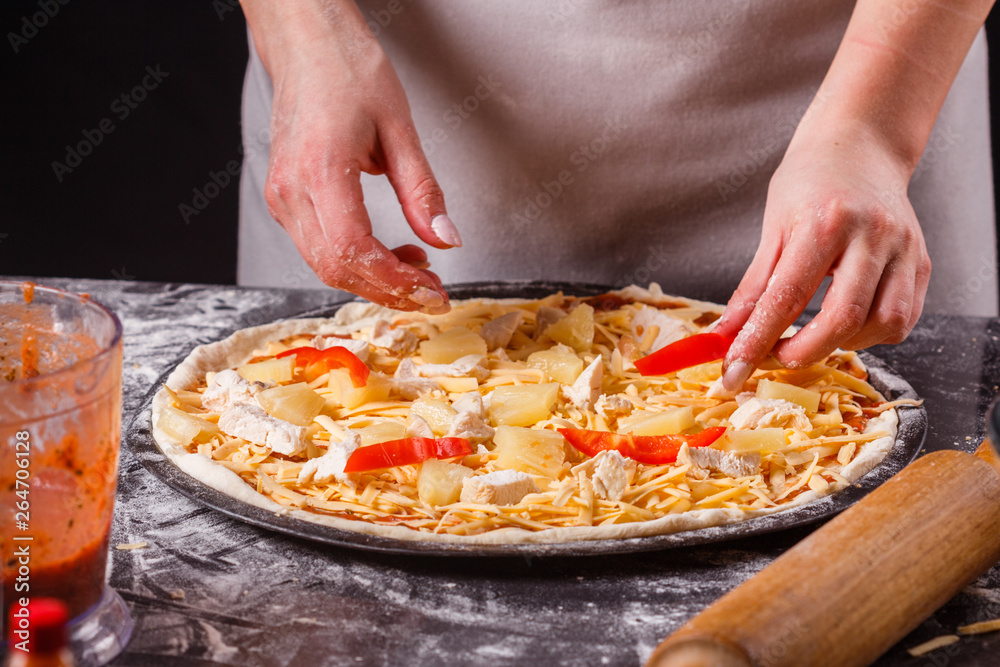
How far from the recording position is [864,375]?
8.12ft

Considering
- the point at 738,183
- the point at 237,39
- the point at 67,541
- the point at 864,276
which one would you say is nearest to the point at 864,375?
the point at 864,276

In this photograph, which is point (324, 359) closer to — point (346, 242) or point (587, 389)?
point (346, 242)

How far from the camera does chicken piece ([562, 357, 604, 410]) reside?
Result: 84.7 inches

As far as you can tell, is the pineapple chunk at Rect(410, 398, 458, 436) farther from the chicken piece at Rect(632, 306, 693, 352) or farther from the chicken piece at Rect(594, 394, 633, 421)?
the chicken piece at Rect(632, 306, 693, 352)

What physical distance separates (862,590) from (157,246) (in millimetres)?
5258

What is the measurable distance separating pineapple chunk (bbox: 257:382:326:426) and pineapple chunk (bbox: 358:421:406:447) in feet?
0.57

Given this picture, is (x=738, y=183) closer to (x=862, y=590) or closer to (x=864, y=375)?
(x=864, y=375)

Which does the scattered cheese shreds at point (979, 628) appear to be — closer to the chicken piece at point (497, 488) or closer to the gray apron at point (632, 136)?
the chicken piece at point (497, 488)

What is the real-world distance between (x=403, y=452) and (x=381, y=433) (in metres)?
0.10

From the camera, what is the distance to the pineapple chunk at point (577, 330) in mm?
2545

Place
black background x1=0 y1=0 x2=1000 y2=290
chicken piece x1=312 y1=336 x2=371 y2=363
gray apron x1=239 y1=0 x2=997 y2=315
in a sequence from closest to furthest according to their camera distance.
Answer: chicken piece x1=312 y1=336 x2=371 y2=363, gray apron x1=239 y1=0 x2=997 y2=315, black background x1=0 y1=0 x2=1000 y2=290

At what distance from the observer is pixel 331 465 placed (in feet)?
6.06

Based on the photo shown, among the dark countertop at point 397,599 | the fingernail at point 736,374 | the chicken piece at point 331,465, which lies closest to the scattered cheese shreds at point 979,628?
the dark countertop at point 397,599

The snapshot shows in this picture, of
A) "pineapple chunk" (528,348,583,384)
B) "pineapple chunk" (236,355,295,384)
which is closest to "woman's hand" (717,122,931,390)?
"pineapple chunk" (528,348,583,384)
